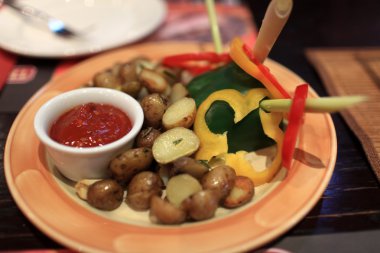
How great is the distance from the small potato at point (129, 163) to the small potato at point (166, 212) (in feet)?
0.47

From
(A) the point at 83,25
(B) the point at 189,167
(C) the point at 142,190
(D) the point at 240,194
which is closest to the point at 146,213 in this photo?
(C) the point at 142,190

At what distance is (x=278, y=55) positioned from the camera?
230cm

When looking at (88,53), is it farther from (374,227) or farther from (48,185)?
(374,227)

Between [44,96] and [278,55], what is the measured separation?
1.31m

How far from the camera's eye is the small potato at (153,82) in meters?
1.60

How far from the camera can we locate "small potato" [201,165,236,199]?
48.8 inches

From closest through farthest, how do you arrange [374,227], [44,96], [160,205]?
[160,205] → [374,227] → [44,96]

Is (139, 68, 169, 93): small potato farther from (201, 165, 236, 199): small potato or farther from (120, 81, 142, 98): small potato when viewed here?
(201, 165, 236, 199): small potato

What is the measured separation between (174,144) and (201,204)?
0.25m

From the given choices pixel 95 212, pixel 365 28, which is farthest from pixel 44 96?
pixel 365 28

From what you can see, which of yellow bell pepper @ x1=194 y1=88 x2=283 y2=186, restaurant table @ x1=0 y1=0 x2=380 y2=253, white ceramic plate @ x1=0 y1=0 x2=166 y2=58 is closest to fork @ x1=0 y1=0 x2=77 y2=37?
white ceramic plate @ x1=0 y1=0 x2=166 y2=58

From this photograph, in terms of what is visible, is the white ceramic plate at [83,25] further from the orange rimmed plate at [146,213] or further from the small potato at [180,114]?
the small potato at [180,114]

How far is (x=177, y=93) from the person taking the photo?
5.30 ft

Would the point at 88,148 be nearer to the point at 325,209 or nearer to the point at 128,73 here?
the point at 128,73
